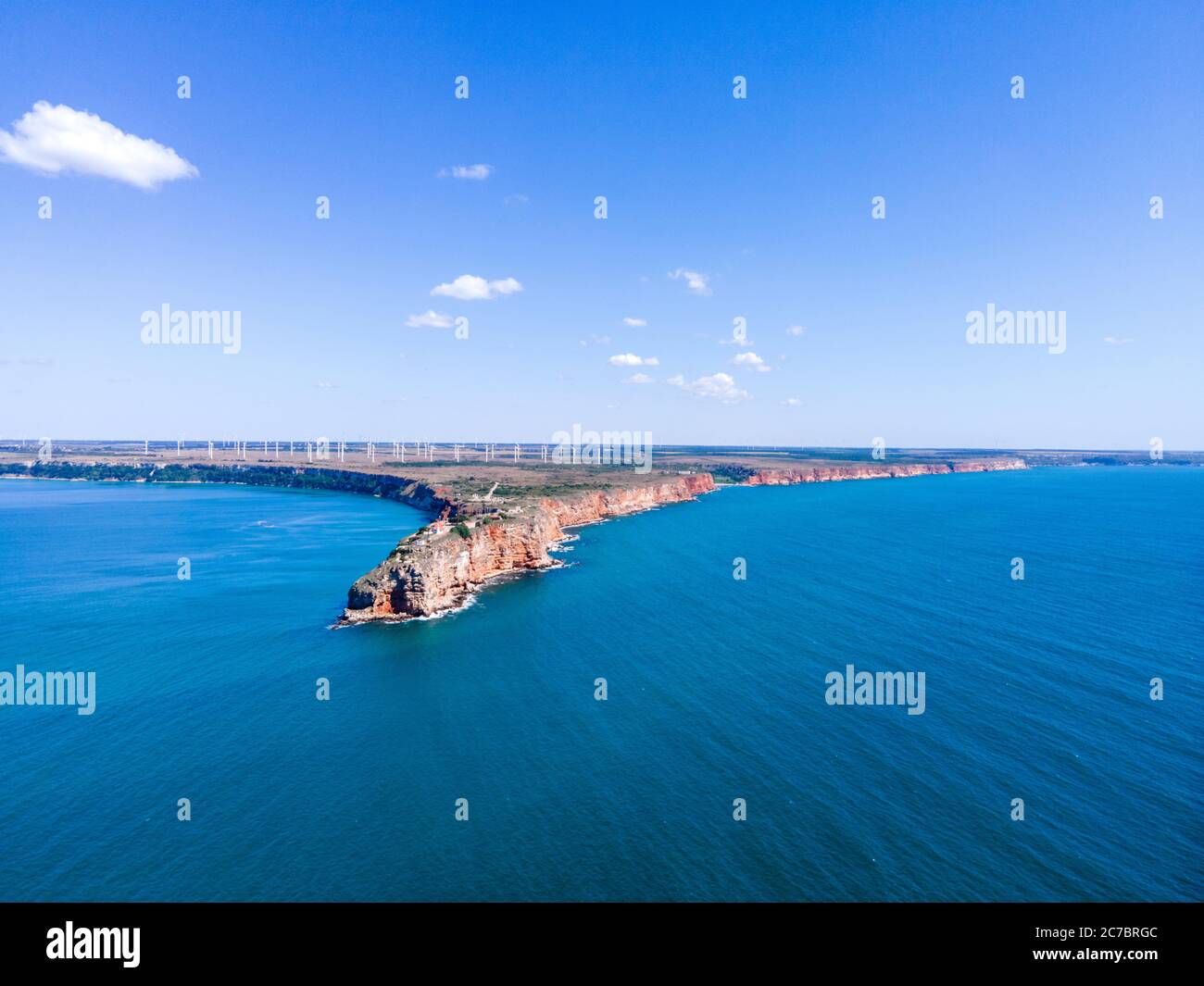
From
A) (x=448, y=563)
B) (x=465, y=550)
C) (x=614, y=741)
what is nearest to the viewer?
(x=614, y=741)

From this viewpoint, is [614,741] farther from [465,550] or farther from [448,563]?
[465,550]

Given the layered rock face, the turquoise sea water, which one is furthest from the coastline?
the turquoise sea water

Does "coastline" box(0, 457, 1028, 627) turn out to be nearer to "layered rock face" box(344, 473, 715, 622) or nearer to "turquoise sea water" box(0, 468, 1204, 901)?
"layered rock face" box(344, 473, 715, 622)

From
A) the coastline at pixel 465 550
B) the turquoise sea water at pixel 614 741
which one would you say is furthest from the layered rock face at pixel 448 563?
the turquoise sea water at pixel 614 741

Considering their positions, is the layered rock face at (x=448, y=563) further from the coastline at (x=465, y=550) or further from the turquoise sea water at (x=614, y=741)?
the turquoise sea water at (x=614, y=741)

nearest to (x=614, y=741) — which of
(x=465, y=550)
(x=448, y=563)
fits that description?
(x=448, y=563)
